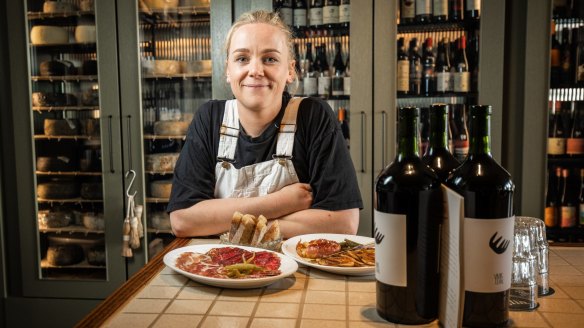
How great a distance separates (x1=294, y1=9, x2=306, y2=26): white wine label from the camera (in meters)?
3.04

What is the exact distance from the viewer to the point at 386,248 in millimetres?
849

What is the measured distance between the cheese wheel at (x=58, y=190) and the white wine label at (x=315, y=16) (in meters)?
1.86

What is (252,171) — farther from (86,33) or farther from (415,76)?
(86,33)

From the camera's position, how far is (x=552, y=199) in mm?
3049

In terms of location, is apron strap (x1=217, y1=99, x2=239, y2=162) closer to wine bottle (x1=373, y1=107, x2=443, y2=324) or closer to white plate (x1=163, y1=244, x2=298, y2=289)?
white plate (x1=163, y1=244, x2=298, y2=289)

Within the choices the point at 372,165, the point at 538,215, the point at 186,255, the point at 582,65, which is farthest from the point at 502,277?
the point at 582,65

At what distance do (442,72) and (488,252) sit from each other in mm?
2450

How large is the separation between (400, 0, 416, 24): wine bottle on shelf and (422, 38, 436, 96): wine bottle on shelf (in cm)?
18

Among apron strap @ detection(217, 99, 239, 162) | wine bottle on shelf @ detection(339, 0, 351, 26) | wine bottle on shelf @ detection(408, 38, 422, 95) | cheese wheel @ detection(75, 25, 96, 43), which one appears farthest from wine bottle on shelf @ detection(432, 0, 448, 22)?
cheese wheel @ detection(75, 25, 96, 43)

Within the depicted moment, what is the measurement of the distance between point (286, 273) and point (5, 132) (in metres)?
2.80


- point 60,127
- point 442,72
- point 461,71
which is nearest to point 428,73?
point 442,72

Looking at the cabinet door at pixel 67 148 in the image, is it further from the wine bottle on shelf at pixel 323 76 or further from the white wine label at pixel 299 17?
the wine bottle on shelf at pixel 323 76

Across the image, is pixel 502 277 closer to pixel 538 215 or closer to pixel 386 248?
pixel 386 248

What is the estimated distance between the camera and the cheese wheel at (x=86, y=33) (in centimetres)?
316
